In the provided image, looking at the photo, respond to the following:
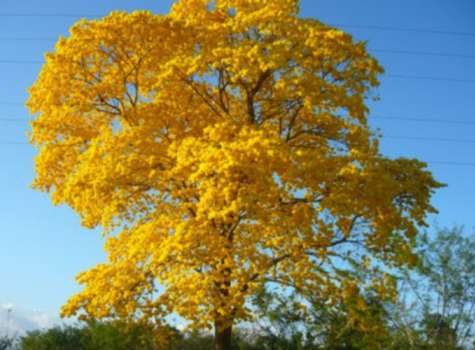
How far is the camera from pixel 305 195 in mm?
15164

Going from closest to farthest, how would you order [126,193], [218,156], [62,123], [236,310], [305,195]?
[218,156] < [236,310] < [305,195] < [126,193] < [62,123]

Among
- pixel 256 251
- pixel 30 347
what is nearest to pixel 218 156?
pixel 256 251

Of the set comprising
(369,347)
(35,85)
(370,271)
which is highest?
(35,85)

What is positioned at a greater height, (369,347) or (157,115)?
(157,115)

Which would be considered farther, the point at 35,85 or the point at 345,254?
the point at 35,85

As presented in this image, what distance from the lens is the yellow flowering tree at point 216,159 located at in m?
13.6

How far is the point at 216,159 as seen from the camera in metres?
13.2

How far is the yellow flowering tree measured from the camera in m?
13.6

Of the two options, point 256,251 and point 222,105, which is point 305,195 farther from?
point 222,105

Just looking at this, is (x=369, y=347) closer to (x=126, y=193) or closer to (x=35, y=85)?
(x=126, y=193)

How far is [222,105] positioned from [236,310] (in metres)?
6.57

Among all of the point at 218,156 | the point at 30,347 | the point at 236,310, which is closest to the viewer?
the point at 218,156

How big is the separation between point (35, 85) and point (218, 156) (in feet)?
26.8

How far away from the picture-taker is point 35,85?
17.8 metres
